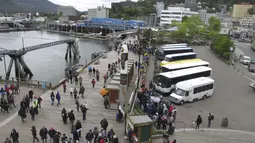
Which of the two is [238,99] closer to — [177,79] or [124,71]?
[177,79]

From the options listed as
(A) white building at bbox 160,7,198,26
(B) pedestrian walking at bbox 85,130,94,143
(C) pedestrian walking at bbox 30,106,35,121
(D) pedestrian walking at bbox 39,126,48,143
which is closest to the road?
(B) pedestrian walking at bbox 85,130,94,143

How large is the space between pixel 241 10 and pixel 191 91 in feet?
546

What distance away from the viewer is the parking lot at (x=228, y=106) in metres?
18.6

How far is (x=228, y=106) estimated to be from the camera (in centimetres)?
2216

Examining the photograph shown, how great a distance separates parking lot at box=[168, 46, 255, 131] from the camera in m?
18.6

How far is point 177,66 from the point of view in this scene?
2891cm

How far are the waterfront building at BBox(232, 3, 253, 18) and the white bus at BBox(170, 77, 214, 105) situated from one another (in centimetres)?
16083

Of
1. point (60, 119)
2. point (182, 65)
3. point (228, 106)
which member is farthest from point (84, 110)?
point (182, 65)

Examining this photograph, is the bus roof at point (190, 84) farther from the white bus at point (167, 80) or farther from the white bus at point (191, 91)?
the white bus at point (167, 80)

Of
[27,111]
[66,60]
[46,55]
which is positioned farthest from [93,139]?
[46,55]

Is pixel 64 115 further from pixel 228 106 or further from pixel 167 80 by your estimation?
pixel 228 106

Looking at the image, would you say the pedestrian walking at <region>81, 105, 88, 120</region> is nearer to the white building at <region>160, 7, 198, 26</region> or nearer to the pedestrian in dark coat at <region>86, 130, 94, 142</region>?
the pedestrian in dark coat at <region>86, 130, 94, 142</region>

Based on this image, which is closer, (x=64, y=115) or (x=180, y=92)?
(x=64, y=115)

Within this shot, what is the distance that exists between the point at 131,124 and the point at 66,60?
5043cm
